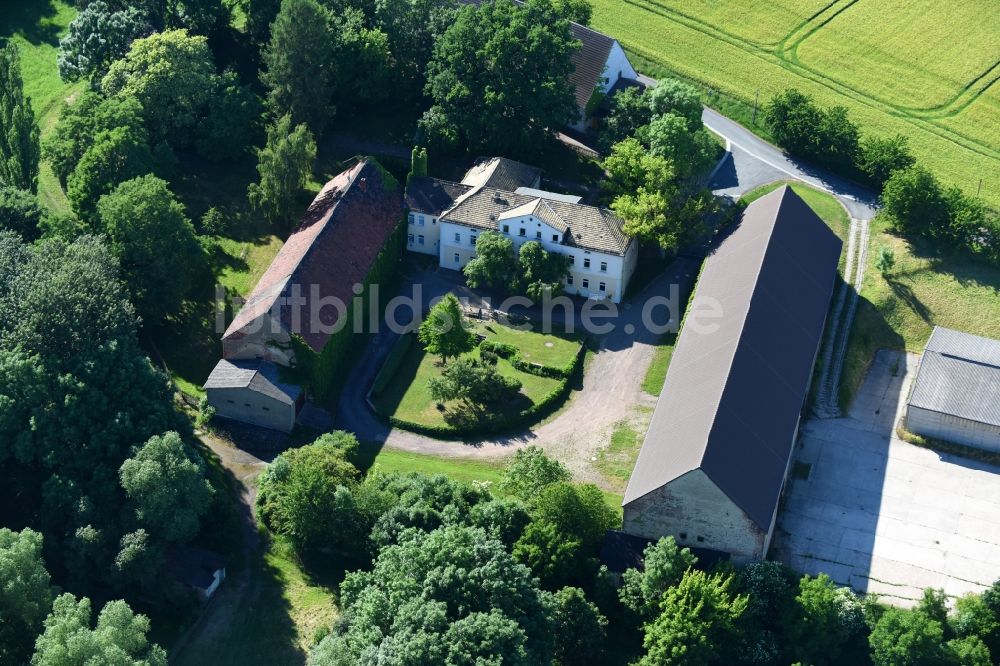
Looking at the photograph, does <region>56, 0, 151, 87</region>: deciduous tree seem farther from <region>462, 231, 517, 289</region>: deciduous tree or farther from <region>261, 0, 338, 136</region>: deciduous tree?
<region>462, 231, 517, 289</region>: deciduous tree

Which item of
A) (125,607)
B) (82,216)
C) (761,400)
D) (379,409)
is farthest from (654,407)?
(82,216)

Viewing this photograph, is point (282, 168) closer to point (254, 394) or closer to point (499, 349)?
point (254, 394)

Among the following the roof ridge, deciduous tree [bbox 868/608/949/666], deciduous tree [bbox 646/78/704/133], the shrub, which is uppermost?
deciduous tree [bbox 646/78/704/133]

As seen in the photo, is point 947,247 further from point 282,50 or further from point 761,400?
point 282,50

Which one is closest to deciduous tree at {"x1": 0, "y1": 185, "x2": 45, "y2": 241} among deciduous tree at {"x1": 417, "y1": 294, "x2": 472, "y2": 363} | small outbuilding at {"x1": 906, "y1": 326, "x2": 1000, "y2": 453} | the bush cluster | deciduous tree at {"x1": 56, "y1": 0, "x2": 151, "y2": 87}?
deciduous tree at {"x1": 56, "y1": 0, "x2": 151, "y2": 87}

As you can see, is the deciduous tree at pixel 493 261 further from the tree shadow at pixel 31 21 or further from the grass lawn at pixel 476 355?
the tree shadow at pixel 31 21

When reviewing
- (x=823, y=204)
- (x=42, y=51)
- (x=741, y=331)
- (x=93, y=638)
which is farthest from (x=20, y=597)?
(x=42, y=51)
